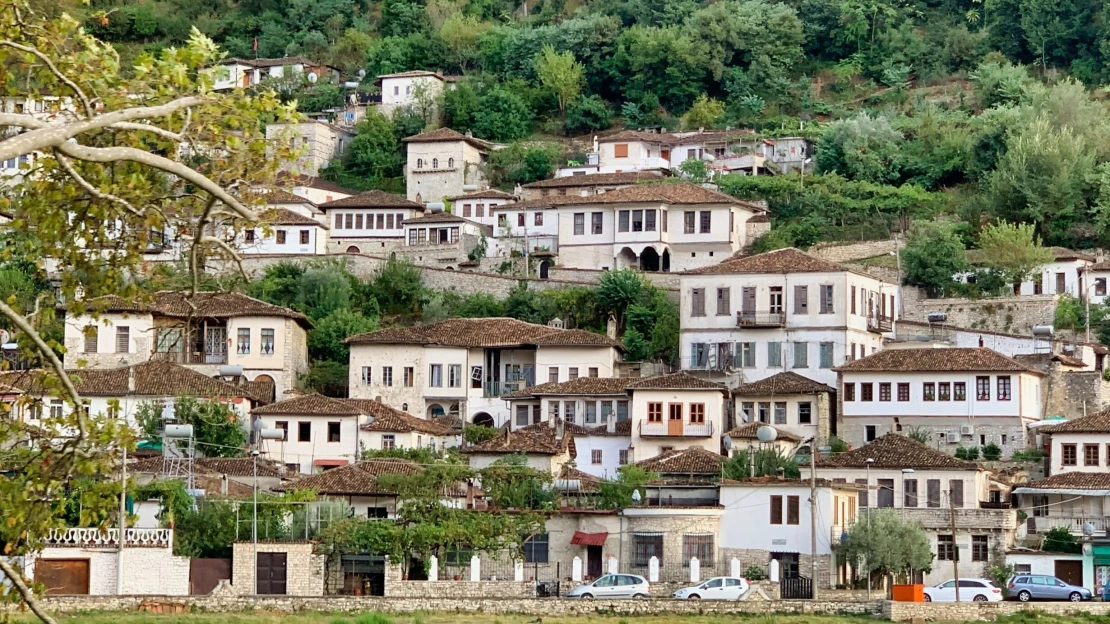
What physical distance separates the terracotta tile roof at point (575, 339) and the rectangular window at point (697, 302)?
10.2ft

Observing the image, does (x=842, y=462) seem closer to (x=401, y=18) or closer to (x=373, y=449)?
(x=373, y=449)

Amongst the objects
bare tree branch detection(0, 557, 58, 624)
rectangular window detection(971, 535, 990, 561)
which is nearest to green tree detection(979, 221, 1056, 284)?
rectangular window detection(971, 535, 990, 561)

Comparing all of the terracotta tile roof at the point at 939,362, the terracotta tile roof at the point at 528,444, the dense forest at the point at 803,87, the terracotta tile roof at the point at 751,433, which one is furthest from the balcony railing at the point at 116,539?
the dense forest at the point at 803,87

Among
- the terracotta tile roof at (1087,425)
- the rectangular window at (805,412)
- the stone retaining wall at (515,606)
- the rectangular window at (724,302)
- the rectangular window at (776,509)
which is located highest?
the rectangular window at (724,302)

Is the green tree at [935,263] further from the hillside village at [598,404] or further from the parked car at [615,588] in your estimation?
the parked car at [615,588]

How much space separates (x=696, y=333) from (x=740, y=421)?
21.1 ft

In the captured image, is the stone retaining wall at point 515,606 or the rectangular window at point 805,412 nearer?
the stone retaining wall at point 515,606

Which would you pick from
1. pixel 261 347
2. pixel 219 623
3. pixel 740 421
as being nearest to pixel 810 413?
pixel 740 421

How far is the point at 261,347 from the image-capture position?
2928 inches

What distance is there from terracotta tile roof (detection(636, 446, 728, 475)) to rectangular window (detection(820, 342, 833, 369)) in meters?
8.83

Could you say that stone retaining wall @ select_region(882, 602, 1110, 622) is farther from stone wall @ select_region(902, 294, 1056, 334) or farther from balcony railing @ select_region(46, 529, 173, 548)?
stone wall @ select_region(902, 294, 1056, 334)

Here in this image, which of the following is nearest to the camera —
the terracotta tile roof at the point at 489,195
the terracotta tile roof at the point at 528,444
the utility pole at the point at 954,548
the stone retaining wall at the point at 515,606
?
the stone retaining wall at the point at 515,606

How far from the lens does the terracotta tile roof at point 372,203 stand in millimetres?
93125

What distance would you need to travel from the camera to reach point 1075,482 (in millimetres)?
59094
